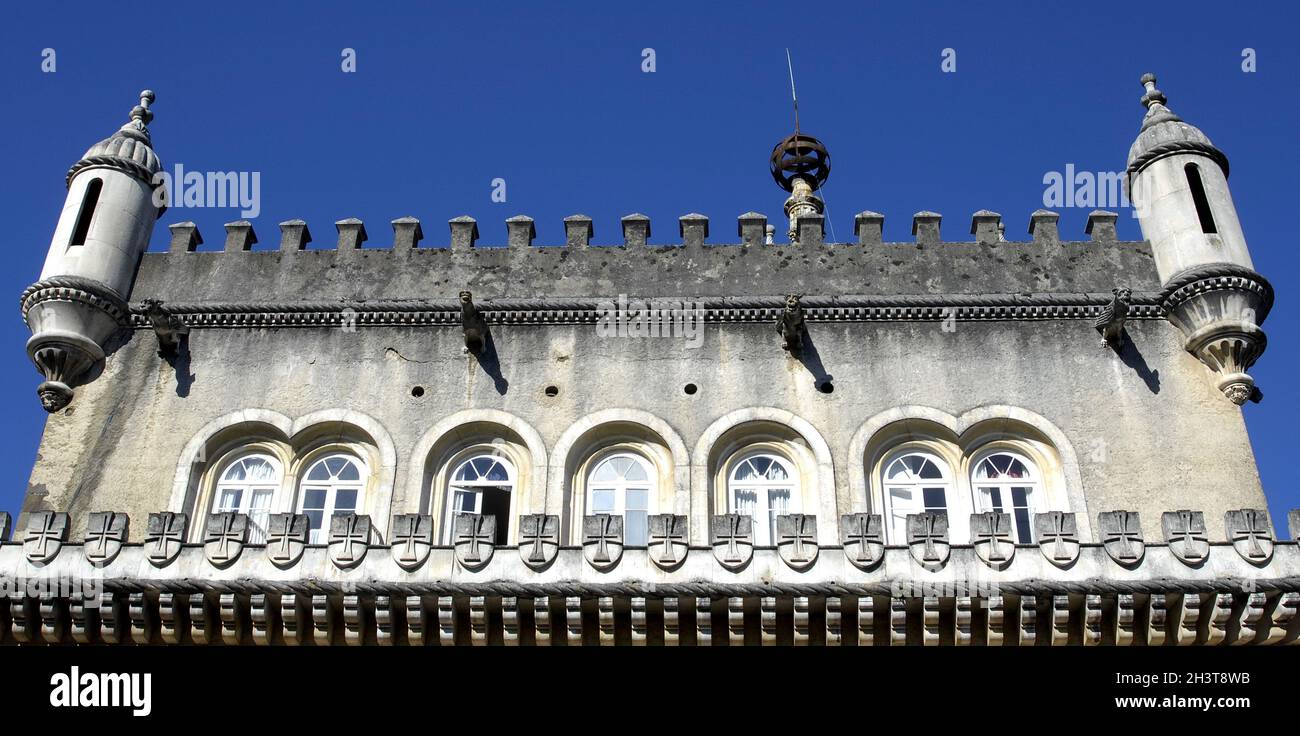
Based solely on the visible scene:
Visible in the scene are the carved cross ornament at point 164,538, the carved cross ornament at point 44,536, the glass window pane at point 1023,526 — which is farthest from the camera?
the glass window pane at point 1023,526

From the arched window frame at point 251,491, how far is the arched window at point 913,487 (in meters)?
8.01

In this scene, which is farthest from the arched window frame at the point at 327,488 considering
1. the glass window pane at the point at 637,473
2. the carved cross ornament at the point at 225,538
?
the glass window pane at the point at 637,473

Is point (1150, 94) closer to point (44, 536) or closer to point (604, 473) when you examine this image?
point (604, 473)

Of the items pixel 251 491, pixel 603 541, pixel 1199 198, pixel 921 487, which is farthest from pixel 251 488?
pixel 1199 198

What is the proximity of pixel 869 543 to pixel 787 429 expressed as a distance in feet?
10.9

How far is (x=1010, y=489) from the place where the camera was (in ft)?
61.3

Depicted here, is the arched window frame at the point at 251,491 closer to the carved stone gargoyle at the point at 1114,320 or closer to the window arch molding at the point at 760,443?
the window arch molding at the point at 760,443

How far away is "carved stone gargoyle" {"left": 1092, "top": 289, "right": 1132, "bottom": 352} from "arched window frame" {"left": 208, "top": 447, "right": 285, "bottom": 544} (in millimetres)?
11216

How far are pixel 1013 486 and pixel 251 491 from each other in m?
10.1

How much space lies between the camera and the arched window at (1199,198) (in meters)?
20.3

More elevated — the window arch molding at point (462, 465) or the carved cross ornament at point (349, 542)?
the window arch molding at point (462, 465)
